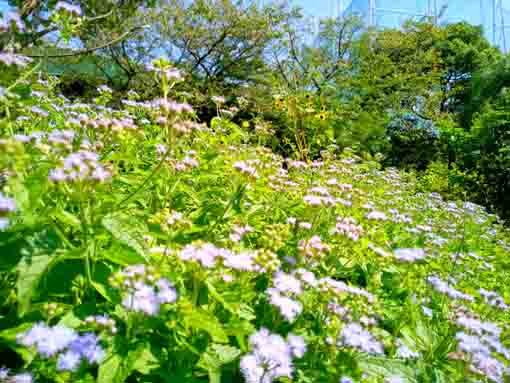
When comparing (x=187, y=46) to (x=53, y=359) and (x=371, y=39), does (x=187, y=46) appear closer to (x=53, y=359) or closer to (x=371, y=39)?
(x=371, y=39)

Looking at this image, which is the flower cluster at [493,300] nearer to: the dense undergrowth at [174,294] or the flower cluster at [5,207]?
the dense undergrowth at [174,294]

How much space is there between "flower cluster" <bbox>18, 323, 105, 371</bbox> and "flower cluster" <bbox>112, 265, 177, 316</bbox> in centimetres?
15

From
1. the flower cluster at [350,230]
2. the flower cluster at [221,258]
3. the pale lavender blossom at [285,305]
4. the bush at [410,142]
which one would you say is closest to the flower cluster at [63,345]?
the flower cluster at [221,258]

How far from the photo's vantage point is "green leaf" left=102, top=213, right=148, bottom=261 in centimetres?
127

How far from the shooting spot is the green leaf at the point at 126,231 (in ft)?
4.17

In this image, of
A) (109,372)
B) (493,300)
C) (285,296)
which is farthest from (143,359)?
(493,300)

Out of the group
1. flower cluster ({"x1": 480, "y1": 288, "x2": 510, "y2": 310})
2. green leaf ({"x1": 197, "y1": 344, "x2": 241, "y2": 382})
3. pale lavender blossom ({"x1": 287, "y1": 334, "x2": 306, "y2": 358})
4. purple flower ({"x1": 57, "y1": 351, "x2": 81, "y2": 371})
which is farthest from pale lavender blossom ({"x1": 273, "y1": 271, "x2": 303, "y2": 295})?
flower cluster ({"x1": 480, "y1": 288, "x2": 510, "y2": 310})

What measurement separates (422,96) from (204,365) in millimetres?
17340

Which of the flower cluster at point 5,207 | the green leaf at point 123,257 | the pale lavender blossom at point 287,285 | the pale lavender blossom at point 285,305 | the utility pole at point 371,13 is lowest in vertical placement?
the pale lavender blossom at point 285,305

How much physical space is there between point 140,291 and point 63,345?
25 centimetres

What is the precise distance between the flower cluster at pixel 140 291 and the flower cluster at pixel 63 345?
15cm

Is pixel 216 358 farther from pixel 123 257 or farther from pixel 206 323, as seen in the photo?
pixel 123 257

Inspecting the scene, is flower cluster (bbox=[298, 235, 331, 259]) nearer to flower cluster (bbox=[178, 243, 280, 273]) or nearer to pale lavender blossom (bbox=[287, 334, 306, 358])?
flower cluster (bbox=[178, 243, 280, 273])

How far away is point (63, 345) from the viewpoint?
1.03 metres
